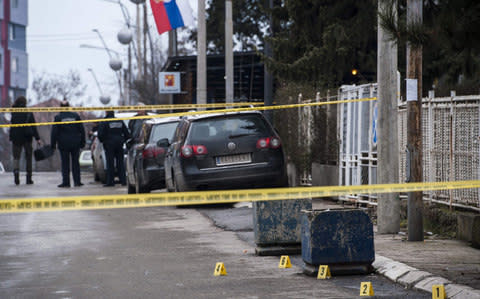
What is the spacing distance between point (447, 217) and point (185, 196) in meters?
5.16

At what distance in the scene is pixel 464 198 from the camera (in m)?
11.7

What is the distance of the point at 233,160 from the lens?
51.0 feet

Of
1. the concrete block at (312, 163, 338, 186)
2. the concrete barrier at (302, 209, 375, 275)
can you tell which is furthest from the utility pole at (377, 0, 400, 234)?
the concrete block at (312, 163, 338, 186)

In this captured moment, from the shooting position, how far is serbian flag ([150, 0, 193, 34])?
27016 mm

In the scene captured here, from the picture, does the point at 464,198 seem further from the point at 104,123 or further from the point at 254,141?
the point at 104,123

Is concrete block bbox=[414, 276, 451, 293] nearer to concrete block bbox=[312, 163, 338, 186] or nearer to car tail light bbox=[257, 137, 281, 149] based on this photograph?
car tail light bbox=[257, 137, 281, 149]

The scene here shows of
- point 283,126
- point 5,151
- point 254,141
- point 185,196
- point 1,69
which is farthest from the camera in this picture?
point 1,69

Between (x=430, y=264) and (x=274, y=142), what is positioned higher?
(x=274, y=142)

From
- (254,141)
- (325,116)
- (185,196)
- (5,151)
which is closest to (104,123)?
(325,116)

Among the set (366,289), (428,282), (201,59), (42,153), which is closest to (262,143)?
(428,282)

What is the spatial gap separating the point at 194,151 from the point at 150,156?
329 cm

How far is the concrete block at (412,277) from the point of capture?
8148 millimetres

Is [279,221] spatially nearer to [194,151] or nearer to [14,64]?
[194,151]

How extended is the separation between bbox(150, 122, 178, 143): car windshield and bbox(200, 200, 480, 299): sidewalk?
7.16 meters
